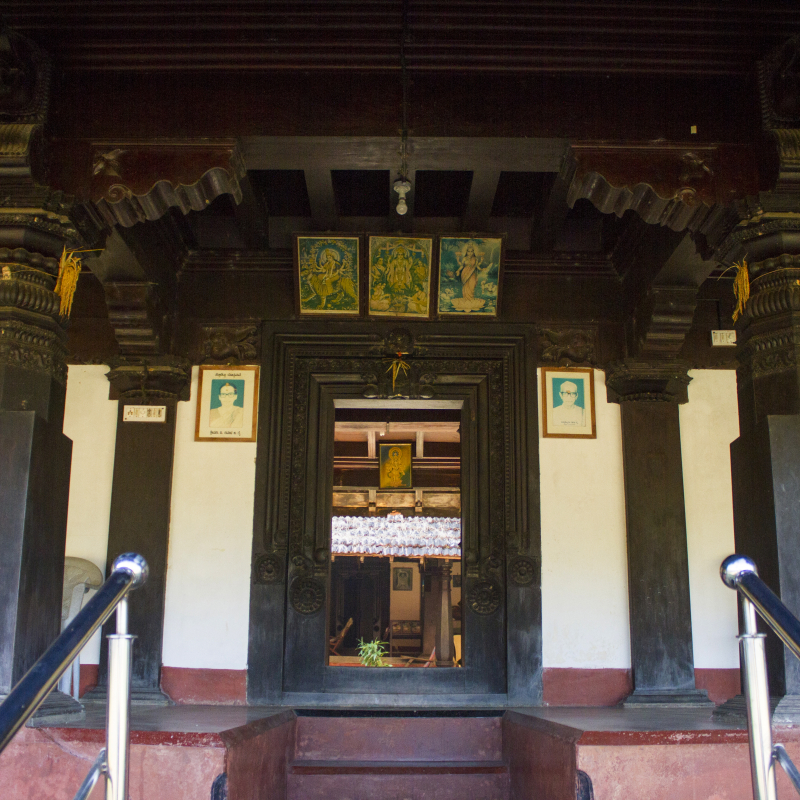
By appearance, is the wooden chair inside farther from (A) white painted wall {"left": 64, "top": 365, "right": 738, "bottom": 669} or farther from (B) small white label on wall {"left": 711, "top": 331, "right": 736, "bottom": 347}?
(B) small white label on wall {"left": 711, "top": 331, "right": 736, "bottom": 347}

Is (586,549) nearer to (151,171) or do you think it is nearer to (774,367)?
(774,367)

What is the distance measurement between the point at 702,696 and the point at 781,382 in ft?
8.53

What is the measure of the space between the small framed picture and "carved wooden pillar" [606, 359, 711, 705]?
9.94 metres

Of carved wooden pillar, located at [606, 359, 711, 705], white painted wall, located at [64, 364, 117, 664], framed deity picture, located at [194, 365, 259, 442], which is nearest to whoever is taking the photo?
carved wooden pillar, located at [606, 359, 711, 705]

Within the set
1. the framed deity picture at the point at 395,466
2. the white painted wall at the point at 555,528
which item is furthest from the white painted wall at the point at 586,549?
the framed deity picture at the point at 395,466

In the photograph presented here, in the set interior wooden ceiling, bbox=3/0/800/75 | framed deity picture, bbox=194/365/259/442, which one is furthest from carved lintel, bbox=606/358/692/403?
framed deity picture, bbox=194/365/259/442

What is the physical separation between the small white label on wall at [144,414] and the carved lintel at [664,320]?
321 cm

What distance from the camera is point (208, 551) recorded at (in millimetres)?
5551

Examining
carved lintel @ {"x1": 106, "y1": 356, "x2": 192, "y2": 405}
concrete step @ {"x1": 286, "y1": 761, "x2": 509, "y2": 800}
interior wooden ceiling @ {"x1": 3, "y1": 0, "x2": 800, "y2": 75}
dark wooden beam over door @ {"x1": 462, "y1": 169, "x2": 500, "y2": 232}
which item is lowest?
concrete step @ {"x1": 286, "y1": 761, "x2": 509, "y2": 800}

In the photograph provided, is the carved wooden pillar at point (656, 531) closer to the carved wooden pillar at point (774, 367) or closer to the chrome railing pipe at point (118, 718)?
the carved wooden pillar at point (774, 367)

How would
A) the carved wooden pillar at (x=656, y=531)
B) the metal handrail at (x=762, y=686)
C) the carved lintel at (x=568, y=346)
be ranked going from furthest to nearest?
the carved lintel at (x=568, y=346) → the carved wooden pillar at (x=656, y=531) → the metal handrail at (x=762, y=686)

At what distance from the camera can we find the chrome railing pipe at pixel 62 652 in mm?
1780

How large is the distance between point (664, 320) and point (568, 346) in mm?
699

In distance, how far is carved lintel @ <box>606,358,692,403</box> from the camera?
566 centimetres
